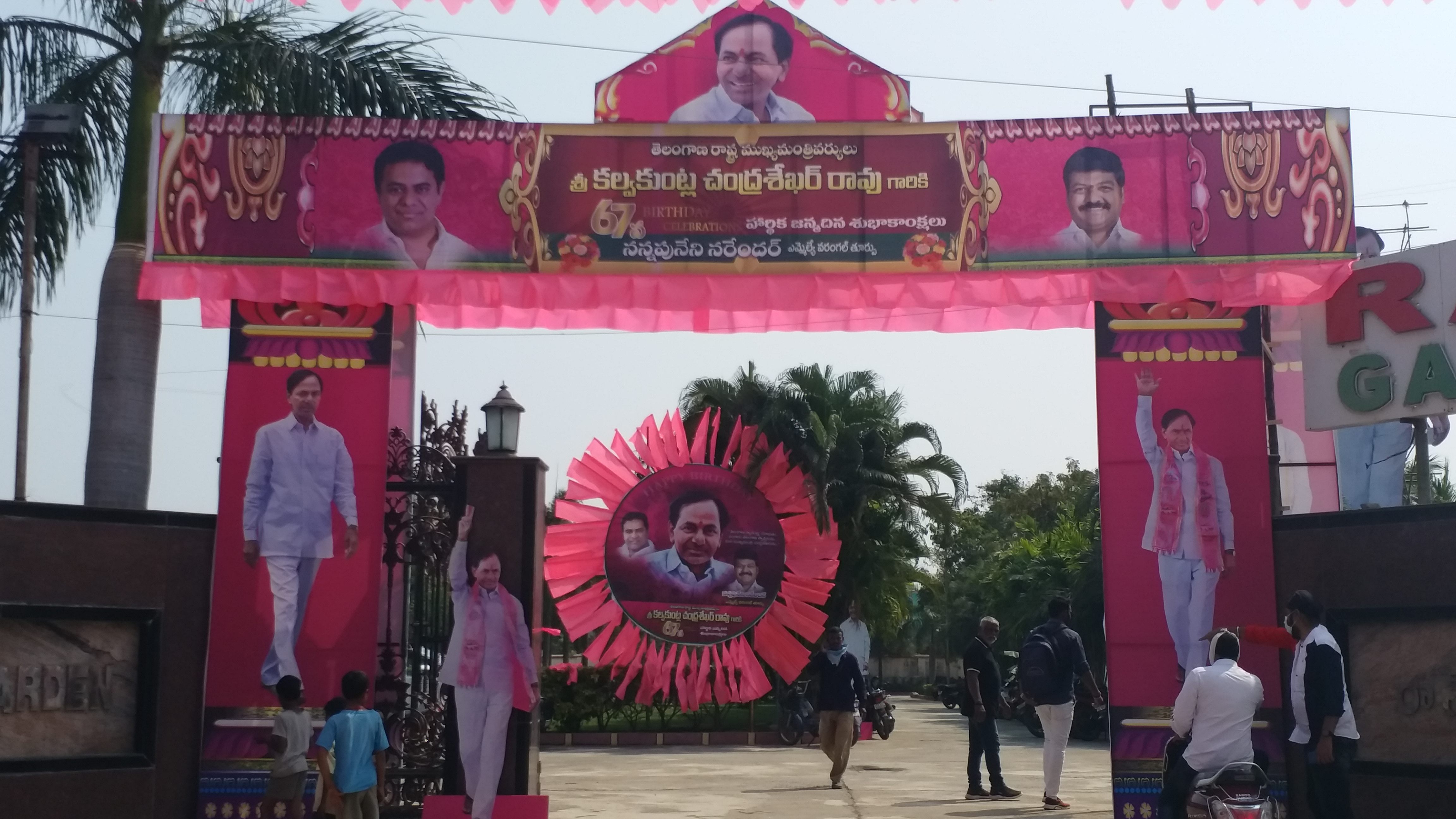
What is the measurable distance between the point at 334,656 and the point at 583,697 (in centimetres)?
1132

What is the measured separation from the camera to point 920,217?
1068 cm

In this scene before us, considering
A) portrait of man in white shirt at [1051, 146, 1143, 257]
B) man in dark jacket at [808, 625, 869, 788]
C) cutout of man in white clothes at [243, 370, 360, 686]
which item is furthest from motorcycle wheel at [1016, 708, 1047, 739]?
cutout of man in white clothes at [243, 370, 360, 686]

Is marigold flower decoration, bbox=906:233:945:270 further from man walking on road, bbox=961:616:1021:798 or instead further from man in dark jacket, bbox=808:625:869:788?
man in dark jacket, bbox=808:625:869:788

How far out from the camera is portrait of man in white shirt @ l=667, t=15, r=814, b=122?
35.3 ft

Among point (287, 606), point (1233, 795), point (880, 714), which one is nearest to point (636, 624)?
point (880, 714)

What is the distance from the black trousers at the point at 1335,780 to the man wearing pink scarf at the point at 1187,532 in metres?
1.67

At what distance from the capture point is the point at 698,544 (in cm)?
1773

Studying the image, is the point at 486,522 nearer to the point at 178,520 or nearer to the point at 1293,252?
the point at 178,520

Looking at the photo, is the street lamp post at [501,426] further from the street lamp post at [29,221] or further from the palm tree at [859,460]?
the palm tree at [859,460]

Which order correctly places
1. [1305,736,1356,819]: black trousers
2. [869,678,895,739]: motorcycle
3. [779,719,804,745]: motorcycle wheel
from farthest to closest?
[869,678,895,739]: motorcycle → [779,719,804,745]: motorcycle wheel → [1305,736,1356,819]: black trousers

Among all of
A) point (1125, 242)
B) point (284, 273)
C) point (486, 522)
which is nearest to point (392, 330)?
point (284, 273)

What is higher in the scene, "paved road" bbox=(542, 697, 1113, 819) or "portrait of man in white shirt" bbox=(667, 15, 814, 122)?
"portrait of man in white shirt" bbox=(667, 15, 814, 122)

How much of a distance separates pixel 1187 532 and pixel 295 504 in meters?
6.44

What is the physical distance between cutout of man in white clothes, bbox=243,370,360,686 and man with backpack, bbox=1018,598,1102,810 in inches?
215
